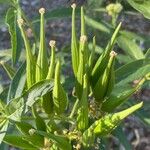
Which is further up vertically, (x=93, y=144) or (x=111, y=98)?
(x=111, y=98)

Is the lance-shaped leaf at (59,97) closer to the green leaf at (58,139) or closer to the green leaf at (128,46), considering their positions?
the green leaf at (58,139)

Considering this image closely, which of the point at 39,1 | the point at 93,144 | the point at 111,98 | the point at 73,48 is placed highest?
the point at 39,1

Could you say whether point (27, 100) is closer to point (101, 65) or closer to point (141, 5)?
point (101, 65)

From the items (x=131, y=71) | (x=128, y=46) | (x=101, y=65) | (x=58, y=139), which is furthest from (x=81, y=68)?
(x=128, y=46)

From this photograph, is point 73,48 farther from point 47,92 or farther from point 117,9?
point 117,9

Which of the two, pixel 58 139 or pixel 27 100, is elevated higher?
pixel 27 100

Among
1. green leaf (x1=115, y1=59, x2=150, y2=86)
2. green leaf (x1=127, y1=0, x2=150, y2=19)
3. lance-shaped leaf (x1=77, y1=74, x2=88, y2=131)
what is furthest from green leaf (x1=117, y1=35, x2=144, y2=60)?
lance-shaped leaf (x1=77, y1=74, x2=88, y2=131)

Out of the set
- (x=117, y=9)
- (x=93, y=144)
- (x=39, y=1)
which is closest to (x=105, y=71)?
(x=93, y=144)
